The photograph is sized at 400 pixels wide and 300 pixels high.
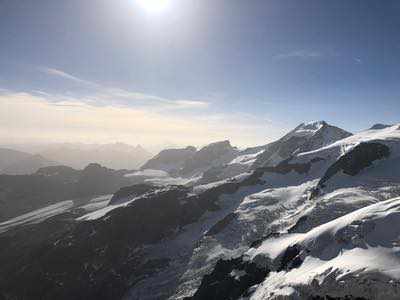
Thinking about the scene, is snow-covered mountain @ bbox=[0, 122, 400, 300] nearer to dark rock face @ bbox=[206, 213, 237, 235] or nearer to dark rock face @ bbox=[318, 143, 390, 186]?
dark rock face @ bbox=[318, 143, 390, 186]

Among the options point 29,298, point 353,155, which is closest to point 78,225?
point 29,298

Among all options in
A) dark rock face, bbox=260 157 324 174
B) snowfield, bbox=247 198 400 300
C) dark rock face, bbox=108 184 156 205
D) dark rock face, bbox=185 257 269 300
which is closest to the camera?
snowfield, bbox=247 198 400 300

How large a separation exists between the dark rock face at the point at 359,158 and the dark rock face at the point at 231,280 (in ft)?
173

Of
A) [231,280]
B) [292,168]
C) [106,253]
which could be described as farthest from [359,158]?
[106,253]

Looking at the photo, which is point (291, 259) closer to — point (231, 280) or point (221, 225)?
point (231, 280)

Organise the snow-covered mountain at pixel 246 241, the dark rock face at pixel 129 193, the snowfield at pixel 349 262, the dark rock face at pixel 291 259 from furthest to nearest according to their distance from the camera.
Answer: the dark rock face at pixel 129 193
the dark rock face at pixel 291 259
the snow-covered mountain at pixel 246 241
the snowfield at pixel 349 262

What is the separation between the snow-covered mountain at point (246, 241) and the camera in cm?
5031

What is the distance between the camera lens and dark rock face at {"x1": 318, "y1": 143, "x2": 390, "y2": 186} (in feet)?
394

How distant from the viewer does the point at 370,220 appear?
180 feet

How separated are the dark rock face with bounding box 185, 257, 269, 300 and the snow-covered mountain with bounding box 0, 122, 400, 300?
0.90ft

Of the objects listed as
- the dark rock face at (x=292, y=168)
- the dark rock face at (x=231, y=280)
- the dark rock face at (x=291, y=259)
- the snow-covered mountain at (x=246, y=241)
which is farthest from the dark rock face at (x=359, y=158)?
the dark rock face at (x=291, y=259)

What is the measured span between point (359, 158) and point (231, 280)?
233 feet

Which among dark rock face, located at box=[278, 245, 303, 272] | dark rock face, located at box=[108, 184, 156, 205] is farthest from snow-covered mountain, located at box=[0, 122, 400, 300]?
dark rock face, located at box=[108, 184, 156, 205]

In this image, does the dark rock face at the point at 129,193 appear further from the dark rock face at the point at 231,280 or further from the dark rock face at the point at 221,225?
the dark rock face at the point at 231,280
